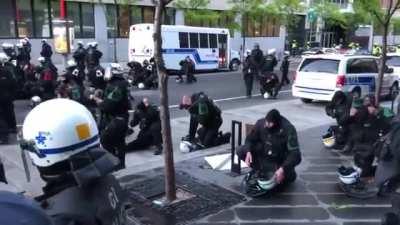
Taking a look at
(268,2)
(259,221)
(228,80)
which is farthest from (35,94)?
(268,2)

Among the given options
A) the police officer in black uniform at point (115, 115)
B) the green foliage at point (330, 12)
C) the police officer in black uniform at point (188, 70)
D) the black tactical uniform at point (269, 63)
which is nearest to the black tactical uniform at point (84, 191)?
the police officer in black uniform at point (115, 115)

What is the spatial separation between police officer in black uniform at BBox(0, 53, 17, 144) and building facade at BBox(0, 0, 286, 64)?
665 inches

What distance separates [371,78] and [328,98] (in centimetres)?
140

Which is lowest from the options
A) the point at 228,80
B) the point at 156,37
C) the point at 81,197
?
the point at 228,80

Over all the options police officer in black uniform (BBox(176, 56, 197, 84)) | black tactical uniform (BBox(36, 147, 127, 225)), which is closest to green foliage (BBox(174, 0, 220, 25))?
police officer in black uniform (BBox(176, 56, 197, 84))

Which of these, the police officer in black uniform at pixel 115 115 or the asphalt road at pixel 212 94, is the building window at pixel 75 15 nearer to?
the asphalt road at pixel 212 94

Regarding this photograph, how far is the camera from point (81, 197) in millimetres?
1892

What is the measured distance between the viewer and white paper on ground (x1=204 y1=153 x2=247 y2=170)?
268 inches

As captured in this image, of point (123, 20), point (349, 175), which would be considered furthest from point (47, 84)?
point (123, 20)

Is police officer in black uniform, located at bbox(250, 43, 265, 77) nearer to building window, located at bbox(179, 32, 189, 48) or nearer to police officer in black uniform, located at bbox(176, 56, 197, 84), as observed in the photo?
police officer in black uniform, located at bbox(176, 56, 197, 84)

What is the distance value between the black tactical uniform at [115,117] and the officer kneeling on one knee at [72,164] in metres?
4.63

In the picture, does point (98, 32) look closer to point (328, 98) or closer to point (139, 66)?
point (139, 66)

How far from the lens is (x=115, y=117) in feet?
23.3

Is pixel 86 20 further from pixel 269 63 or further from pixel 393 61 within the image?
pixel 393 61
